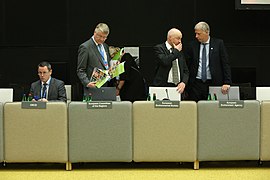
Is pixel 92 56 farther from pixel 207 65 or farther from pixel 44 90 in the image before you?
pixel 207 65

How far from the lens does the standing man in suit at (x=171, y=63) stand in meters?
7.21

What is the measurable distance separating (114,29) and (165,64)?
2.51 m

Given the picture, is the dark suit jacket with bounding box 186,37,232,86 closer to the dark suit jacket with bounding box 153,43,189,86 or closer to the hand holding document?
the dark suit jacket with bounding box 153,43,189,86

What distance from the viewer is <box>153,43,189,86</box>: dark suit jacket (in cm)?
721

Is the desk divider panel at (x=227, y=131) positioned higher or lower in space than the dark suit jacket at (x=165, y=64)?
lower

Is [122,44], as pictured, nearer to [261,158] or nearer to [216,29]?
[216,29]

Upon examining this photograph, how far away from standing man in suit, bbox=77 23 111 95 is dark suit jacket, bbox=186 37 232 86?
3.17ft

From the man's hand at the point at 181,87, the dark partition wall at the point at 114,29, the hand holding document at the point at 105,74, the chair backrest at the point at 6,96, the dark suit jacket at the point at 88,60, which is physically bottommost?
the chair backrest at the point at 6,96

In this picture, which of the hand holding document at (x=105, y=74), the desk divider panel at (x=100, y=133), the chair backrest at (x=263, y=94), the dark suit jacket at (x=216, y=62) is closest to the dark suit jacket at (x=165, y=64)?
the dark suit jacket at (x=216, y=62)

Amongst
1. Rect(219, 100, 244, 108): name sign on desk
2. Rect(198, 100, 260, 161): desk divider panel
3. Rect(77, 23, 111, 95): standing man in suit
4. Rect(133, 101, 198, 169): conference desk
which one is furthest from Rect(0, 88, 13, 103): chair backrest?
Rect(219, 100, 244, 108): name sign on desk

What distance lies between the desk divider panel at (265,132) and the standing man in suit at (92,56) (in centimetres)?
189

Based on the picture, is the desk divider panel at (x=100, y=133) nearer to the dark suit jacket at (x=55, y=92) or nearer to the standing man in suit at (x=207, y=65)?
the dark suit jacket at (x=55, y=92)

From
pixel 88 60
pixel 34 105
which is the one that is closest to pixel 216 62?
pixel 88 60

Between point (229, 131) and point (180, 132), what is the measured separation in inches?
18.7
